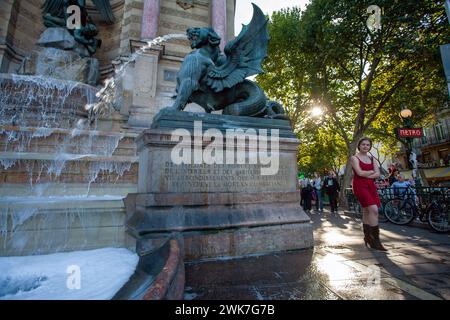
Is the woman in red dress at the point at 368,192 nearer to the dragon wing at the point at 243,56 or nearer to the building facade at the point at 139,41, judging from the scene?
the dragon wing at the point at 243,56

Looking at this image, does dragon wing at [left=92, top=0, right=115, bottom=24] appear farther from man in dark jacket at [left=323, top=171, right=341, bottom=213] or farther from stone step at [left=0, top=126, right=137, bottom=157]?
man in dark jacket at [left=323, top=171, right=341, bottom=213]

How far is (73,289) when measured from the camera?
1978mm

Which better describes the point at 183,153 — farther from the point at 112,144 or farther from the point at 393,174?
the point at 393,174

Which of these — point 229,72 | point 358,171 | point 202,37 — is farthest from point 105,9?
point 358,171

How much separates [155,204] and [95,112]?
7717 millimetres

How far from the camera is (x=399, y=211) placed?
7.47 metres

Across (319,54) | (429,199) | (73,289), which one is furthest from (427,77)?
(73,289)

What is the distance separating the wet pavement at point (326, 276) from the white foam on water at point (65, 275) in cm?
66

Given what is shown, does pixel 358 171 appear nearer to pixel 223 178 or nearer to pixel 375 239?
pixel 375 239

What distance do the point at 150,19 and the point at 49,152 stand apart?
739 centimetres

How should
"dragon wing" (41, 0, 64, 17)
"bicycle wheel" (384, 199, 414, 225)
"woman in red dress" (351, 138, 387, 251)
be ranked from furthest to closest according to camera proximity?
"dragon wing" (41, 0, 64, 17) → "bicycle wheel" (384, 199, 414, 225) → "woman in red dress" (351, 138, 387, 251)

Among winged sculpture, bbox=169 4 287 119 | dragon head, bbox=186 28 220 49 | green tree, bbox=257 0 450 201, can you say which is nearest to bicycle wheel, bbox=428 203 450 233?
winged sculpture, bbox=169 4 287 119

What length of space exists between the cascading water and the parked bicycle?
24.3ft

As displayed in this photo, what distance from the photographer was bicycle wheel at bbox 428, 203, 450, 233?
5690 millimetres
